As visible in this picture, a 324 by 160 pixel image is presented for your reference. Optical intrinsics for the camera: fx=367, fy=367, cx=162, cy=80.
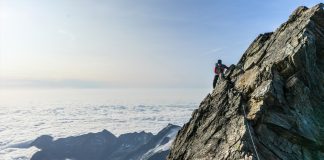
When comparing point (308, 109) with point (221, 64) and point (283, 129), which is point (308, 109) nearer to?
point (283, 129)

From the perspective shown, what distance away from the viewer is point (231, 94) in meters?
34.8

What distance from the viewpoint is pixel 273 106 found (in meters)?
30.1

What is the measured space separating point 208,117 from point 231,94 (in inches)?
129

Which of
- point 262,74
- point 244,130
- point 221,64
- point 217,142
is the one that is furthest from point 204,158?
point 221,64

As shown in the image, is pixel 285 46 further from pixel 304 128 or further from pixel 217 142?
pixel 217 142

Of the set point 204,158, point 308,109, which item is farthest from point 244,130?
point 308,109

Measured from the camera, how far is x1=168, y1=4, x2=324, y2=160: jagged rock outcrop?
28.1 meters

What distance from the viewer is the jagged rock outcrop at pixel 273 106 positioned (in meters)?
28.1

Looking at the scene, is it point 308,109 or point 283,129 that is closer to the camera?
point 283,129

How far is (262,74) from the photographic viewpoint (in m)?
33.3

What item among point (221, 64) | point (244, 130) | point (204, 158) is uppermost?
point (221, 64)

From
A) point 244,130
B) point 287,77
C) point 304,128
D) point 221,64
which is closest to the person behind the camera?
point 244,130

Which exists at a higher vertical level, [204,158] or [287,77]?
[287,77]

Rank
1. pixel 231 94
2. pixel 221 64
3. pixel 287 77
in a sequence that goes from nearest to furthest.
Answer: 1. pixel 287 77
2. pixel 231 94
3. pixel 221 64
